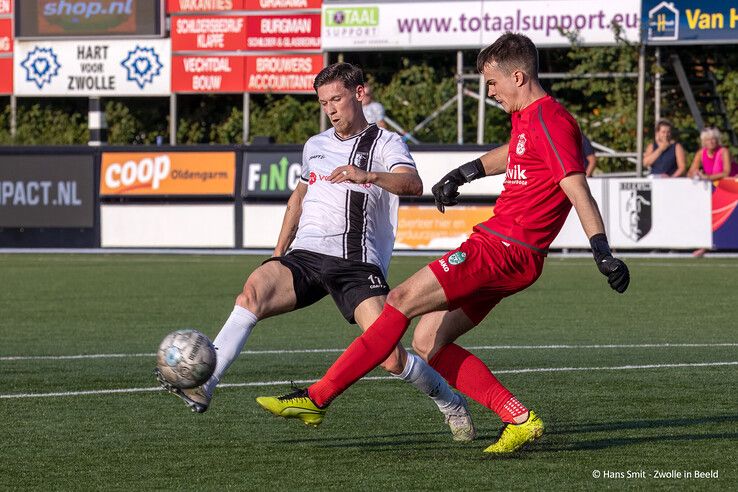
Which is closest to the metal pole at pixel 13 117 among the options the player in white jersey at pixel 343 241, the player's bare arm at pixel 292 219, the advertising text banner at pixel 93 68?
the advertising text banner at pixel 93 68

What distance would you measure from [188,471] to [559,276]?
12.9 metres

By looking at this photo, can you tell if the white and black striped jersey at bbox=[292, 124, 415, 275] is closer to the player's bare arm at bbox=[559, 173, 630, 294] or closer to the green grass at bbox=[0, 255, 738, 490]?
the green grass at bbox=[0, 255, 738, 490]

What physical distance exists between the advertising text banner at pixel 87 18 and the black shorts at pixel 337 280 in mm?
25906

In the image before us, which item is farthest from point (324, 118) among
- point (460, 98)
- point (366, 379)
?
point (366, 379)

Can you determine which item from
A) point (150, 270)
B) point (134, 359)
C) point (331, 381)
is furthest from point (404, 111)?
point (331, 381)

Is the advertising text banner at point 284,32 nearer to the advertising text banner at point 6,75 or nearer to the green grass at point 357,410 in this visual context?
the advertising text banner at point 6,75

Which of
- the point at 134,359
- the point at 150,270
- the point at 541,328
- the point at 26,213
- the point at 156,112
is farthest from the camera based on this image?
the point at 156,112

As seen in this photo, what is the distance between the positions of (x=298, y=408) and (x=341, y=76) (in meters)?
1.83

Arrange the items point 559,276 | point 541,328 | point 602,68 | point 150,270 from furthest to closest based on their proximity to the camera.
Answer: point 602,68 < point 150,270 < point 559,276 < point 541,328

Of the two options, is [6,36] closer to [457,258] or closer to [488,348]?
[488,348]

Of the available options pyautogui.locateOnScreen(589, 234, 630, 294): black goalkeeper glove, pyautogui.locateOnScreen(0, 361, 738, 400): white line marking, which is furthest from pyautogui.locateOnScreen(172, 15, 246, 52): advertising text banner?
pyautogui.locateOnScreen(589, 234, 630, 294): black goalkeeper glove

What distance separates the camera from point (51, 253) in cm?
2448

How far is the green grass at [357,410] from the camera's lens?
645 cm

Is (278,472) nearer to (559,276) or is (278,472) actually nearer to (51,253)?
(559,276)
